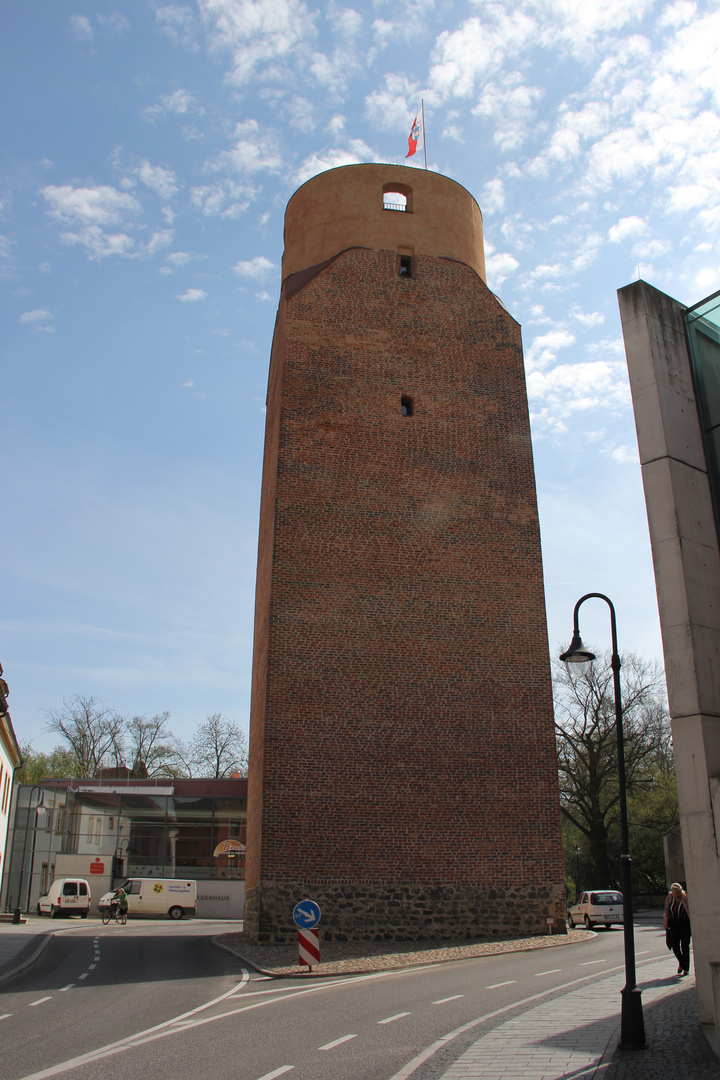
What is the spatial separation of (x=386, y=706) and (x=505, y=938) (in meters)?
5.31

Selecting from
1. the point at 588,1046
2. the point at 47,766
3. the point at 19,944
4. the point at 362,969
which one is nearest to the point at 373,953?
the point at 362,969

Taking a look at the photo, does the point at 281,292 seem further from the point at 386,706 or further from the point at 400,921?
the point at 400,921

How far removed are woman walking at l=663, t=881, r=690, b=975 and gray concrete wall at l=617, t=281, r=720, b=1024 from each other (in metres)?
4.13

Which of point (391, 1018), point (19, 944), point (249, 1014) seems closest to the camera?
point (391, 1018)

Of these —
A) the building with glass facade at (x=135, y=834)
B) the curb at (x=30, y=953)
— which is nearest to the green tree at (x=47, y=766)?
the building with glass facade at (x=135, y=834)

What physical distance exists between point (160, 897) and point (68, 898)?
365cm

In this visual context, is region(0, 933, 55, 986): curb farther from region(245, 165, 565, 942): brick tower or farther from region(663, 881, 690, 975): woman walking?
region(663, 881, 690, 975): woman walking

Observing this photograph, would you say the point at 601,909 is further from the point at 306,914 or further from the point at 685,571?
the point at 685,571

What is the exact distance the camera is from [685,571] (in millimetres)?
9062

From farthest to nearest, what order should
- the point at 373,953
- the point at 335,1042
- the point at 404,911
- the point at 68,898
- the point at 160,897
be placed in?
the point at 160,897
the point at 68,898
the point at 404,911
the point at 373,953
the point at 335,1042

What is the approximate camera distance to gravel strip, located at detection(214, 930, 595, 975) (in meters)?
14.8

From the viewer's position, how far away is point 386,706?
19.4 metres

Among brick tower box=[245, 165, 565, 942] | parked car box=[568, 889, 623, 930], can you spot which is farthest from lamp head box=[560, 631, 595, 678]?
parked car box=[568, 889, 623, 930]

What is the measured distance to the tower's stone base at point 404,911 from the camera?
17.8 meters
